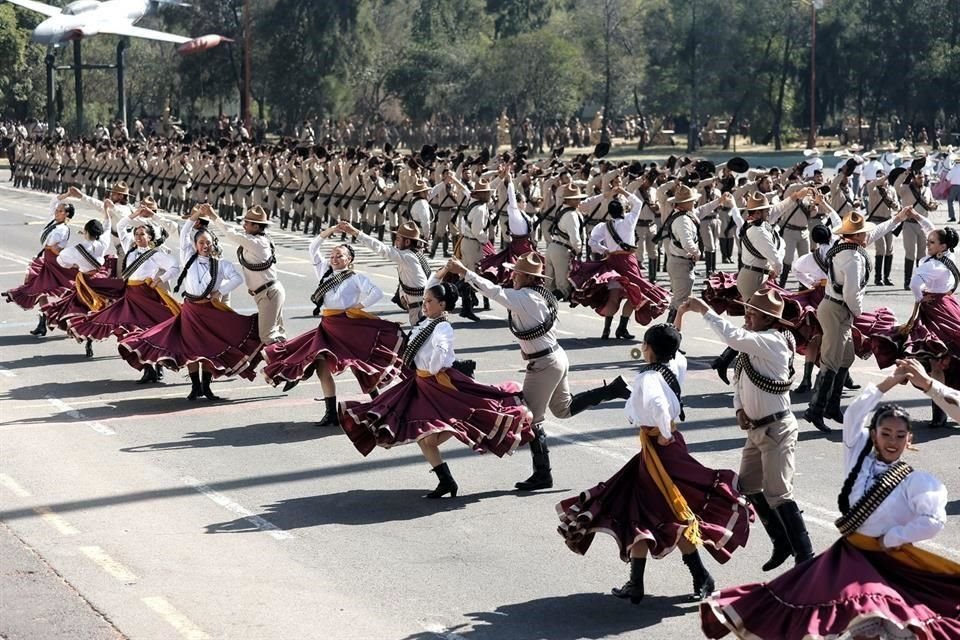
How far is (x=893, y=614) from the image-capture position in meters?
7.28

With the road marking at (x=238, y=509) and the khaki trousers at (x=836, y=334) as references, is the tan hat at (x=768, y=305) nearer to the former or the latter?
the road marking at (x=238, y=509)

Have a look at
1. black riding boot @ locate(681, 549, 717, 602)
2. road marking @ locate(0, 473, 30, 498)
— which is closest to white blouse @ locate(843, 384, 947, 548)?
black riding boot @ locate(681, 549, 717, 602)

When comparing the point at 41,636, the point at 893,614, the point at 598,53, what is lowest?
the point at 41,636

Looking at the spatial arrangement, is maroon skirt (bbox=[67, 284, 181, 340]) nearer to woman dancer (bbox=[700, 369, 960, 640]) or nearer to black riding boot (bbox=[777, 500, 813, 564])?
black riding boot (bbox=[777, 500, 813, 564])

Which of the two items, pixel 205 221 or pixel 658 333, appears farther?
pixel 205 221

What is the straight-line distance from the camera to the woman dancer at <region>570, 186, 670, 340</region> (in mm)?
19875

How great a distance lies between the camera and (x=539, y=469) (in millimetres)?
12391

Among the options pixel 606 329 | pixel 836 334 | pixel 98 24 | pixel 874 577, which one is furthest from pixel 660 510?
pixel 98 24

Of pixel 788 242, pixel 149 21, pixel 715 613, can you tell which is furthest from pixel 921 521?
pixel 149 21

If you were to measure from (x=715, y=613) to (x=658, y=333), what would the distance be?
2297 millimetres

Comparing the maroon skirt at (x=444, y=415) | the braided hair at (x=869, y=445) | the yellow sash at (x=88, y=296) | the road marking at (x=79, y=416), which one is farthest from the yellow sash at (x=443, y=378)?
the yellow sash at (x=88, y=296)

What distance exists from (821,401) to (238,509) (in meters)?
5.68

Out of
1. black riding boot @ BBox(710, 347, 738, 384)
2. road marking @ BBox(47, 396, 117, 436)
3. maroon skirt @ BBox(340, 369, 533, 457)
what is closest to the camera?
maroon skirt @ BBox(340, 369, 533, 457)

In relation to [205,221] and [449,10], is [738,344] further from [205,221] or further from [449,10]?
[449,10]
